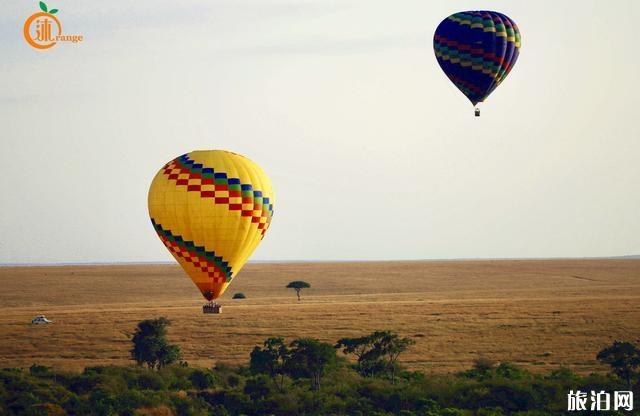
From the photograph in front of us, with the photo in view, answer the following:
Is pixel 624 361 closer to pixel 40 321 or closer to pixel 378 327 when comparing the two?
pixel 378 327

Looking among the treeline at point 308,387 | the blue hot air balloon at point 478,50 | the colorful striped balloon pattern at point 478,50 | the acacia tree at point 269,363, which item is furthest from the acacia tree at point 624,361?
the acacia tree at point 269,363

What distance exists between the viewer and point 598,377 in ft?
185

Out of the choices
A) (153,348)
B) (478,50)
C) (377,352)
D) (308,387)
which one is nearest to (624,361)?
(377,352)

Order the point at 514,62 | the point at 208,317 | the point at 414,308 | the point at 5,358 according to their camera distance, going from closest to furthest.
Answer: the point at 514,62 → the point at 5,358 → the point at 208,317 → the point at 414,308

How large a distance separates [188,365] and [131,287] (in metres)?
102

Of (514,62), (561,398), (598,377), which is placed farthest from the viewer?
(514,62)

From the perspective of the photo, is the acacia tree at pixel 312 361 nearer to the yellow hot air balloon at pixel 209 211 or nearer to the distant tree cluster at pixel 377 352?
the distant tree cluster at pixel 377 352

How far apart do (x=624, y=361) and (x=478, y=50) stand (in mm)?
20387

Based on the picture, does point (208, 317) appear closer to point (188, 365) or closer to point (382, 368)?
point (188, 365)

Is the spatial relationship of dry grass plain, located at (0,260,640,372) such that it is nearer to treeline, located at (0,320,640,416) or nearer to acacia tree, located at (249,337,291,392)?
treeline, located at (0,320,640,416)

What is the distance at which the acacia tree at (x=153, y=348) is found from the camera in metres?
67.9

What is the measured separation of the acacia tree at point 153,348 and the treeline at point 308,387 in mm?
1821

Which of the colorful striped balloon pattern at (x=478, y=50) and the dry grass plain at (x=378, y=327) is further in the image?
the dry grass plain at (x=378, y=327)

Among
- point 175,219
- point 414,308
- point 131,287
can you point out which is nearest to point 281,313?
point 414,308
